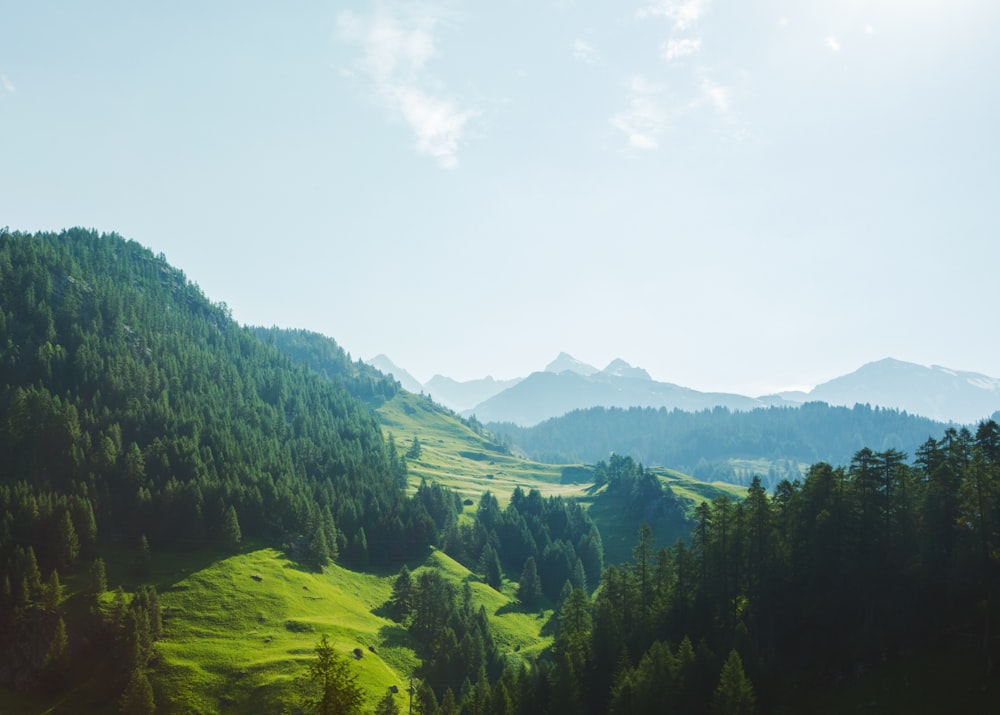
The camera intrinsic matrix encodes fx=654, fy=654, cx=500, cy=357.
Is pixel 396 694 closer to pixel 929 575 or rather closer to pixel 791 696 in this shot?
pixel 791 696

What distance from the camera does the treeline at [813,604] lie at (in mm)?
63806

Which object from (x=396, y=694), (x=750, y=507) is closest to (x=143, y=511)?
(x=396, y=694)

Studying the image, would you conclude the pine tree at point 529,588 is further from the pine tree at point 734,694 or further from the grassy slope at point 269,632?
the pine tree at point 734,694

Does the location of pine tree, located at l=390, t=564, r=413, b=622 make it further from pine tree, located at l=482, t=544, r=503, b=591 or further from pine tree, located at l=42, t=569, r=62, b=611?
pine tree, located at l=42, t=569, r=62, b=611

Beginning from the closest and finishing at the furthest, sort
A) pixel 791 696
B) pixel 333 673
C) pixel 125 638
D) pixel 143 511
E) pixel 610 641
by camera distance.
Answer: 1. pixel 333 673
2. pixel 791 696
3. pixel 610 641
4. pixel 125 638
5. pixel 143 511

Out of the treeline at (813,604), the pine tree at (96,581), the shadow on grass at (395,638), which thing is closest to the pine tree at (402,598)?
the shadow on grass at (395,638)

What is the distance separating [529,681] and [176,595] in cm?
7339

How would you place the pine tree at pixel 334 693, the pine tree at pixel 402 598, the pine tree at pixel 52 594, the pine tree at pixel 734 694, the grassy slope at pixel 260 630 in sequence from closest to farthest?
the pine tree at pixel 334 693
the pine tree at pixel 734 694
the grassy slope at pixel 260 630
the pine tree at pixel 52 594
the pine tree at pixel 402 598

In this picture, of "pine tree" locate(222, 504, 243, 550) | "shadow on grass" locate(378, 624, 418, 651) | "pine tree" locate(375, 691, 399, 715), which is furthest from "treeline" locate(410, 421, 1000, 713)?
"pine tree" locate(222, 504, 243, 550)

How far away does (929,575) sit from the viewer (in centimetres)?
6931

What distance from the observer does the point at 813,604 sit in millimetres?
75000

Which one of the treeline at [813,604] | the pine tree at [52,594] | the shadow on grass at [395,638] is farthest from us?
the shadow on grass at [395,638]

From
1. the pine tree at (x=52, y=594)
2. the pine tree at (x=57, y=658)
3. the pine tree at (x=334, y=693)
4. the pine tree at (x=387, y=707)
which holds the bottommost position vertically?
the pine tree at (x=57, y=658)

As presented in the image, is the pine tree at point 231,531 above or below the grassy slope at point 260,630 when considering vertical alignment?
→ above
